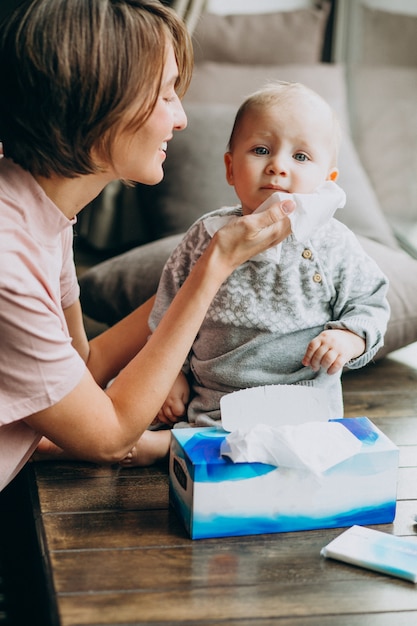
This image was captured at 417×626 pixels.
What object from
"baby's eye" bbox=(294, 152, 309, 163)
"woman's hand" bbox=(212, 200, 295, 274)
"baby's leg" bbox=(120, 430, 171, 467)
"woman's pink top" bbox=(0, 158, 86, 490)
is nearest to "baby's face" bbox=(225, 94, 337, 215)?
"baby's eye" bbox=(294, 152, 309, 163)

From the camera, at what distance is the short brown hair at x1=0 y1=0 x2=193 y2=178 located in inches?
54.4

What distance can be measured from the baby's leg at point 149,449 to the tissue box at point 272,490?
0.17m

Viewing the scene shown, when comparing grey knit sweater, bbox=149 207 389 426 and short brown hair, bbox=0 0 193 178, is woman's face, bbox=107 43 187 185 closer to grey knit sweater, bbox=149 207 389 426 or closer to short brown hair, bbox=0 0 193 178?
short brown hair, bbox=0 0 193 178

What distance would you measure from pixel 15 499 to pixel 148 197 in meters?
1.36

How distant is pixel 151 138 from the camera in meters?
1.52

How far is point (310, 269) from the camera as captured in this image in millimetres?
1728

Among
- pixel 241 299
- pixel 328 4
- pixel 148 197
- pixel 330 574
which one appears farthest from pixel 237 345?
pixel 328 4

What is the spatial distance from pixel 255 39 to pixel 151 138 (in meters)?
2.14

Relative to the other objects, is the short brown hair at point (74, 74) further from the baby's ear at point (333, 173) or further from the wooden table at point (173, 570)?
the wooden table at point (173, 570)

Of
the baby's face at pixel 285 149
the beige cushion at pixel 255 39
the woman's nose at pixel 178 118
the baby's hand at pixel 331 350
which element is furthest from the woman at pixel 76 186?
the beige cushion at pixel 255 39

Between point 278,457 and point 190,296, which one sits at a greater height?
point 190,296

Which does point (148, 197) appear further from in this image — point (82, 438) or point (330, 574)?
point (330, 574)

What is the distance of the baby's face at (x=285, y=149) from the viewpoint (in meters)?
1.67

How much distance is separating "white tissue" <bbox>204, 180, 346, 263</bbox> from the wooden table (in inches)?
21.1
